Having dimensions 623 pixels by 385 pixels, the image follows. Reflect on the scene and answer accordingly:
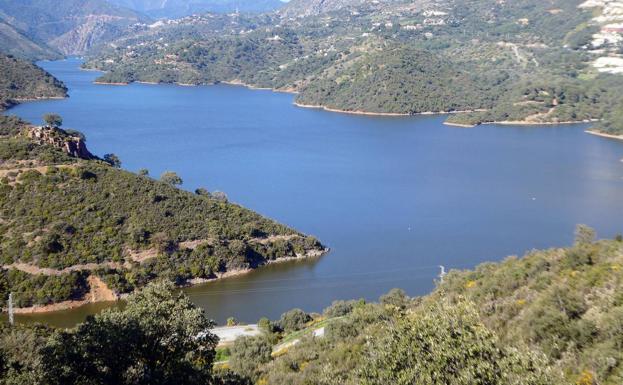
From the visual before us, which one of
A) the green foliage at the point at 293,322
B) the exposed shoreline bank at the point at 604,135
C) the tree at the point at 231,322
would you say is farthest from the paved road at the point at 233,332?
the exposed shoreline bank at the point at 604,135

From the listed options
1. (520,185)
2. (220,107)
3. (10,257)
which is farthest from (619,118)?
(10,257)

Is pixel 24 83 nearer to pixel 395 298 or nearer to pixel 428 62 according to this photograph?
pixel 428 62

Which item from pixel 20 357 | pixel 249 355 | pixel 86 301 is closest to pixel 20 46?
pixel 86 301

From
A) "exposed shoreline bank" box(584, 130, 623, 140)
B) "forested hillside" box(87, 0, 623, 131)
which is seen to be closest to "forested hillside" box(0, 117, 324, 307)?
"exposed shoreline bank" box(584, 130, 623, 140)

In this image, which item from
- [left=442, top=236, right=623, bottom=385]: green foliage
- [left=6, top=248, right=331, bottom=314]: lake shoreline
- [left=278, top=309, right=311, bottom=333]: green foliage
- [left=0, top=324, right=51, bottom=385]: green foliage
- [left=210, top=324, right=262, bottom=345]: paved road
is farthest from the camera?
[left=6, top=248, right=331, bottom=314]: lake shoreline

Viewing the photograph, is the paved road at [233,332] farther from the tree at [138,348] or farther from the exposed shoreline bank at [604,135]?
the exposed shoreline bank at [604,135]

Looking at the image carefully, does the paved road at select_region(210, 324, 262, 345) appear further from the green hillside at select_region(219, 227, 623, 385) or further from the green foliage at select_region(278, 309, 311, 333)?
the green hillside at select_region(219, 227, 623, 385)

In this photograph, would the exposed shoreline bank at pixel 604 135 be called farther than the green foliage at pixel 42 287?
Yes
